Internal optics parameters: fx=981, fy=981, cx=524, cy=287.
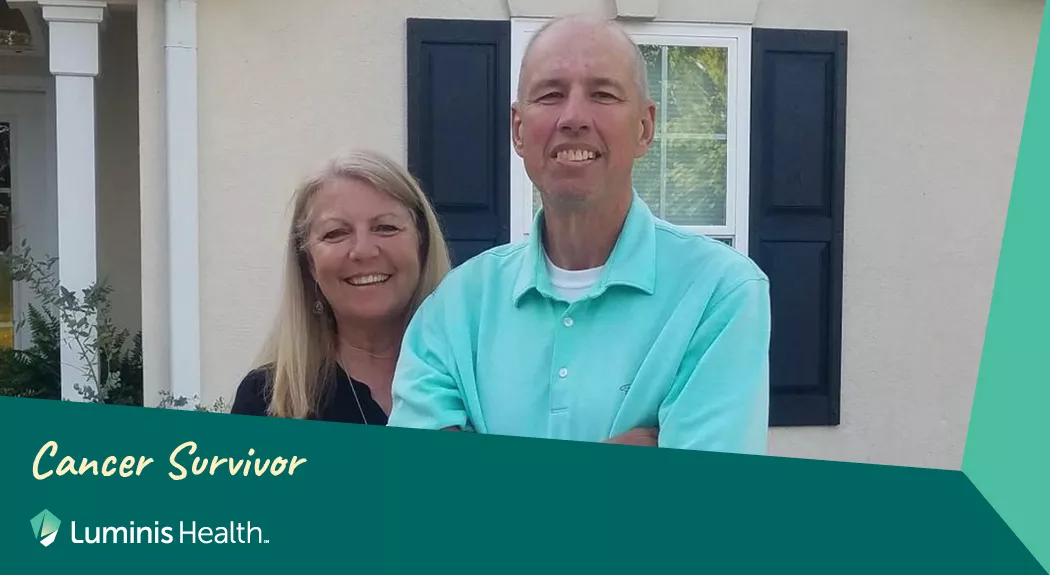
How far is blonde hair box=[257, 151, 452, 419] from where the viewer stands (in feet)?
6.14

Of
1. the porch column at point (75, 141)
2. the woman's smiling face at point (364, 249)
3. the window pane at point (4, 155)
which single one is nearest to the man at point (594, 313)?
the woman's smiling face at point (364, 249)

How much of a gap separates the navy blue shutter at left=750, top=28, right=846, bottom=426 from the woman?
144cm

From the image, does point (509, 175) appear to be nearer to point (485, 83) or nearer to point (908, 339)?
point (485, 83)

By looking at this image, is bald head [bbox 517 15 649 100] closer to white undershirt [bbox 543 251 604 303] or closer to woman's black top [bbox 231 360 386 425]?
white undershirt [bbox 543 251 604 303]

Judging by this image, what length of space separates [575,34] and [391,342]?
2.31ft

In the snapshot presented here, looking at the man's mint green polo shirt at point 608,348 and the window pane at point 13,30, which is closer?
the man's mint green polo shirt at point 608,348

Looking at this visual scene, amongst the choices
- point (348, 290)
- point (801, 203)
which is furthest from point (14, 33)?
point (801, 203)

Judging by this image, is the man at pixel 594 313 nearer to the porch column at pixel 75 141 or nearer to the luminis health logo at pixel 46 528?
the luminis health logo at pixel 46 528

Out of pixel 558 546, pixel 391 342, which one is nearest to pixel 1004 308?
pixel 558 546

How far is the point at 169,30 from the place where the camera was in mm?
2781

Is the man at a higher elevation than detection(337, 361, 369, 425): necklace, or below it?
higher

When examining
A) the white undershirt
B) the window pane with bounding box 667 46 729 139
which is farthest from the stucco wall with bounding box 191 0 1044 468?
the white undershirt

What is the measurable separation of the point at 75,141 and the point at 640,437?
227 cm

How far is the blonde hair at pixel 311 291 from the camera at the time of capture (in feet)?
6.14
